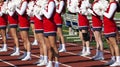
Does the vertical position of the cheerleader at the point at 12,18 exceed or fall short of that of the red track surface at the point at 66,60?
it exceeds it

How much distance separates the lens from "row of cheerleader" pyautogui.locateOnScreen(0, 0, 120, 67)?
8.41m

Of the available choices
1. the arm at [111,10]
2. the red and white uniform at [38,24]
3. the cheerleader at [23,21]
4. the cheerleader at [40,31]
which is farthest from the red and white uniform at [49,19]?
the cheerleader at [23,21]

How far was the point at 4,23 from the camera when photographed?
12.3 metres

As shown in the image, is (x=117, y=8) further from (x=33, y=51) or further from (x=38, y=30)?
(x=33, y=51)

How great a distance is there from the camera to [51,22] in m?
8.41

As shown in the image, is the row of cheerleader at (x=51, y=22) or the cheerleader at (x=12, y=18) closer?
the row of cheerleader at (x=51, y=22)

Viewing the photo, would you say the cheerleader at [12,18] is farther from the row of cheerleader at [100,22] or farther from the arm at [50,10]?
the arm at [50,10]

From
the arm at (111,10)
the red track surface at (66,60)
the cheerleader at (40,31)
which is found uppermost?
the arm at (111,10)

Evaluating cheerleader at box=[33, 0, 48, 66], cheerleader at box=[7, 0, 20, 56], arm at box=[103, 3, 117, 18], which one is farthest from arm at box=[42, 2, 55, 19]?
cheerleader at box=[7, 0, 20, 56]

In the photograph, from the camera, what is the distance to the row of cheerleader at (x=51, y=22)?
27.6ft

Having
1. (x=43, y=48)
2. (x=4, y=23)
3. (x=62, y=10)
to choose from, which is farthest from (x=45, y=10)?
(x=4, y=23)

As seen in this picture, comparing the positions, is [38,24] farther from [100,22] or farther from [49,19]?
[100,22]

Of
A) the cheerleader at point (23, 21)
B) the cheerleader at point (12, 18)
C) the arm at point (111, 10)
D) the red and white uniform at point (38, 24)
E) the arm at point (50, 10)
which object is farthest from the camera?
the cheerleader at point (12, 18)

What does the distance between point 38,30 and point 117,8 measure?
6.90 ft
